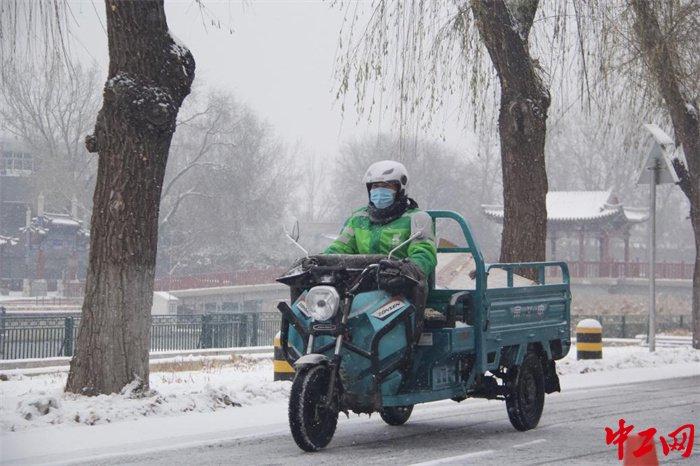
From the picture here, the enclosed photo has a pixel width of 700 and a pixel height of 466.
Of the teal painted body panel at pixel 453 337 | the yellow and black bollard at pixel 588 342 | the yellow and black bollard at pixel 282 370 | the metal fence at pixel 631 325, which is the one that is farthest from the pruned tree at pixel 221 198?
the teal painted body panel at pixel 453 337

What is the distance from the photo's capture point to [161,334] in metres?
37.2

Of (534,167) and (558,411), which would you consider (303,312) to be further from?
(534,167)

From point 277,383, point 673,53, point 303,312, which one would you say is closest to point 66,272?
point 673,53

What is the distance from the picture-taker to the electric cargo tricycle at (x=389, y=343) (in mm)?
8703

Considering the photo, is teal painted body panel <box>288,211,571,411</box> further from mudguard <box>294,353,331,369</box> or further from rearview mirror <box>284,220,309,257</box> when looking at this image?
rearview mirror <box>284,220,309,257</box>

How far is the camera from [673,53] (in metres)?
22.2

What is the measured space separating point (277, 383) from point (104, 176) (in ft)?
11.2

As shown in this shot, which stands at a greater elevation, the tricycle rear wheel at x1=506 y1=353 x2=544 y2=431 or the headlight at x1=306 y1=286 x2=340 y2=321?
the headlight at x1=306 y1=286 x2=340 y2=321

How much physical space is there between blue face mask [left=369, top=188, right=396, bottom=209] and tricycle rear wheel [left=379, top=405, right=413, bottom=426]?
6.71 feet

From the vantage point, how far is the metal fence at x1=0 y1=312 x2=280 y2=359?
31641 millimetres

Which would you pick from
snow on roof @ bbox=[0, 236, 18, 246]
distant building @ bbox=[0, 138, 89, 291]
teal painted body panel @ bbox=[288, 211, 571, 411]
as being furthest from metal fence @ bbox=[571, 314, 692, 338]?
snow on roof @ bbox=[0, 236, 18, 246]

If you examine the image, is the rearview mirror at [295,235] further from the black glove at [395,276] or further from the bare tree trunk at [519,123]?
the bare tree trunk at [519,123]

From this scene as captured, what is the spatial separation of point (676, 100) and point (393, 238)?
51.0 ft

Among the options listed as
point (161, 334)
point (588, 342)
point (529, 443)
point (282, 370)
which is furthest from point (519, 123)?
point (161, 334)
